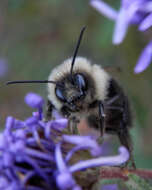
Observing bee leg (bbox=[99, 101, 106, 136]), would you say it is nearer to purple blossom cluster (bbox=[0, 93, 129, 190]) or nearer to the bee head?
the bee head

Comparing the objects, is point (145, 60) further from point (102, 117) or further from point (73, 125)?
point (73, 125)

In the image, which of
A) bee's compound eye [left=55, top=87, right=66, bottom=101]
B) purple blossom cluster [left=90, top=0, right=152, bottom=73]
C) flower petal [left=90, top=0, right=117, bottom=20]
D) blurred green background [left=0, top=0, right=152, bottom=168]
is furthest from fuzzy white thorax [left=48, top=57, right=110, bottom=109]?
blurred green background [left=0, top=0, right=152, bottom=168]

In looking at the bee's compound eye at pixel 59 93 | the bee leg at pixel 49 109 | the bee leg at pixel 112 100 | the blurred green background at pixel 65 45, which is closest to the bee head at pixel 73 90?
the bee's compound eye at pixel 59 93

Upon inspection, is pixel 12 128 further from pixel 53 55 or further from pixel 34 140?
pixel 53 55

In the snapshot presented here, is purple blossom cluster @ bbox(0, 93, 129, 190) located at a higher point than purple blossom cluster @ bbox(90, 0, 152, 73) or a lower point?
lower

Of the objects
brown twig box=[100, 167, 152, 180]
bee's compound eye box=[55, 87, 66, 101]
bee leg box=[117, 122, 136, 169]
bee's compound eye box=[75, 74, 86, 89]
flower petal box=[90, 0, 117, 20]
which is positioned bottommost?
brown twig box=[100, 167, 152, 180]

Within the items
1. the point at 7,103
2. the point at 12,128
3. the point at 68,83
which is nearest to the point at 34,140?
the point at 12,128
